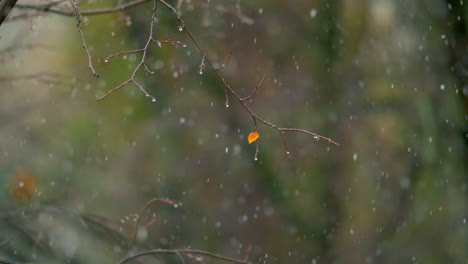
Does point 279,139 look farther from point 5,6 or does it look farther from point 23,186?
point 5,6

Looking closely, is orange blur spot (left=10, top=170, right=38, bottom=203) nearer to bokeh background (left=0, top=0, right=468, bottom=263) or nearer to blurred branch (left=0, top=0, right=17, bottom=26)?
bokeh background (left=0, top=0, right=468, bottom=263)

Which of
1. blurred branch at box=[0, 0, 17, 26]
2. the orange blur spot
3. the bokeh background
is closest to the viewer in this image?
blurred branch at box=[0, 0, 17, 26]

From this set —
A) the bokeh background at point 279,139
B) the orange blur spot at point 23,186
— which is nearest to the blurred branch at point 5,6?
the orange blur spot at point 23,186

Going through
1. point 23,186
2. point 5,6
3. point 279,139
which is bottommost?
point 23,186

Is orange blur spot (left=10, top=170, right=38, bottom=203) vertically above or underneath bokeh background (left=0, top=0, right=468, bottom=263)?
underneath

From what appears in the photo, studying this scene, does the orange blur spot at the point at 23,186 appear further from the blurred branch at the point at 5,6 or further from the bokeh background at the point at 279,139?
the blurred branch at the point at 5,6

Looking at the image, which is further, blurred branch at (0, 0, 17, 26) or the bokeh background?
the bokeh background

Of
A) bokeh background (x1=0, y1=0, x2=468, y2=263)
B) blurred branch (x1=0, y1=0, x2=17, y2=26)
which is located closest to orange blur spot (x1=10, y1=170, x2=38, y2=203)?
bokeh background (x1=0, y1=0, x2=468, y2=263)

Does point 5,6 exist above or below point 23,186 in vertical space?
above

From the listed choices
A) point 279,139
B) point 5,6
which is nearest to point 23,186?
point 279,139
